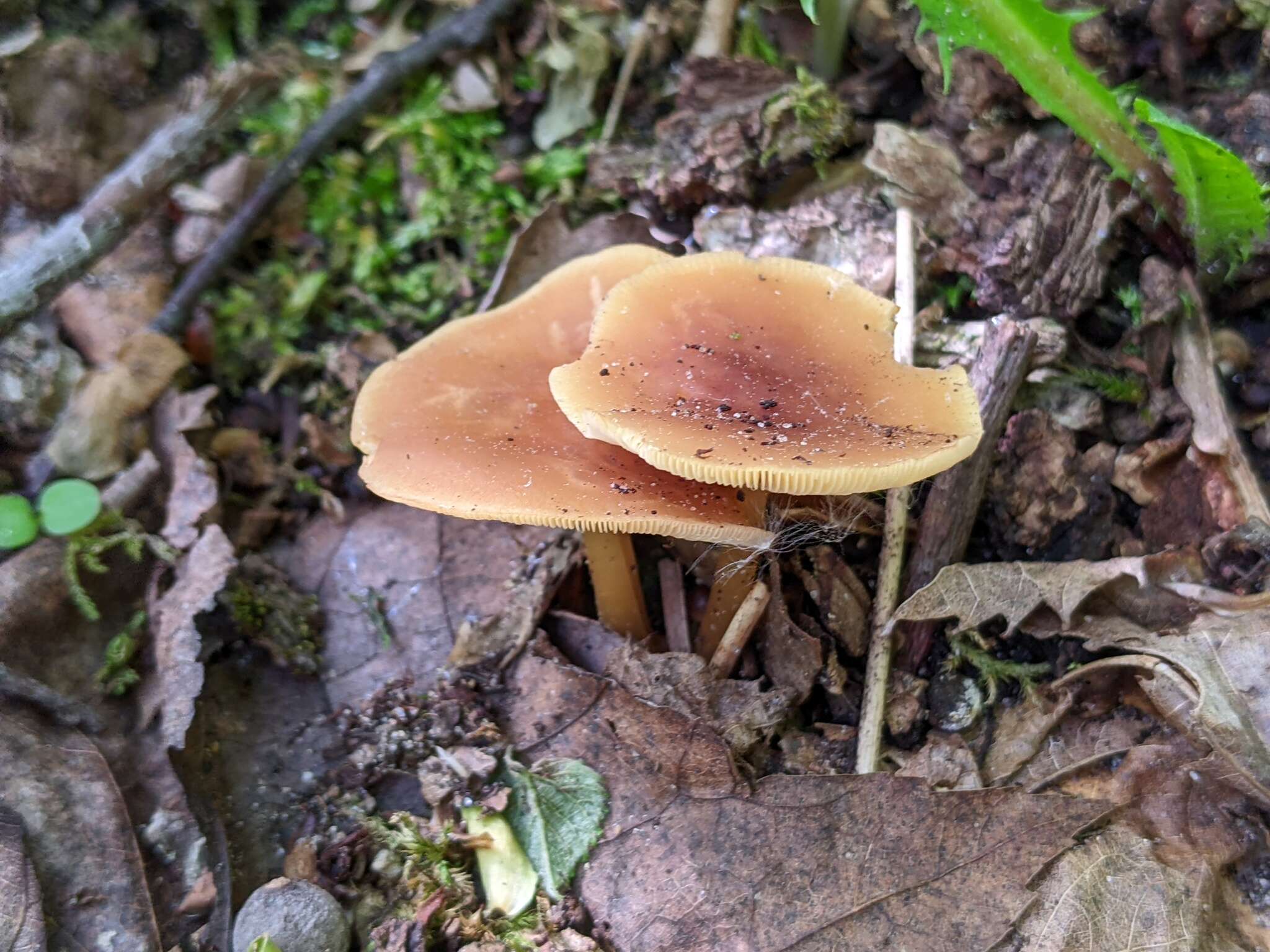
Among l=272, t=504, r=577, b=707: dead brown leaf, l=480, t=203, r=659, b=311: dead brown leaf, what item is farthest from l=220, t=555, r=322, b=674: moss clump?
l=480, t=203, r=659, b=311: dead brown leaf

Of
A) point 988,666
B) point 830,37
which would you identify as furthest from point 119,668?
point 830,37

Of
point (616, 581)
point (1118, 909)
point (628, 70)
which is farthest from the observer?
point (628, 70)

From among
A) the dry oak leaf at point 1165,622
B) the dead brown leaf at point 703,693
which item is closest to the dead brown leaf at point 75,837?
the dead brown leaf at point 703,693

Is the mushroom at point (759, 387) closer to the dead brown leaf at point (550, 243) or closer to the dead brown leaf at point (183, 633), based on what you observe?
the dead brown leaf at point (550, 243)

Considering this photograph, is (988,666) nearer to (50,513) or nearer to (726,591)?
(726,591)

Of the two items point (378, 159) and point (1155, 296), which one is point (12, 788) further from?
point (1155, 296)

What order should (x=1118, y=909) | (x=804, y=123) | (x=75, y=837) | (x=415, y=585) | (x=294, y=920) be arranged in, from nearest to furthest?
(x=1118, y=909)
(x=294, y=920)
(x=75, y=837)
(x=415, y=585)
(x=804, y=123)

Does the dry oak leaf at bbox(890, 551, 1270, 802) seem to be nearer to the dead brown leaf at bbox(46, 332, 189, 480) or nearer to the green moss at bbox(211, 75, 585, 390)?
the green moss at bbox(211, 75, 585, 390)
